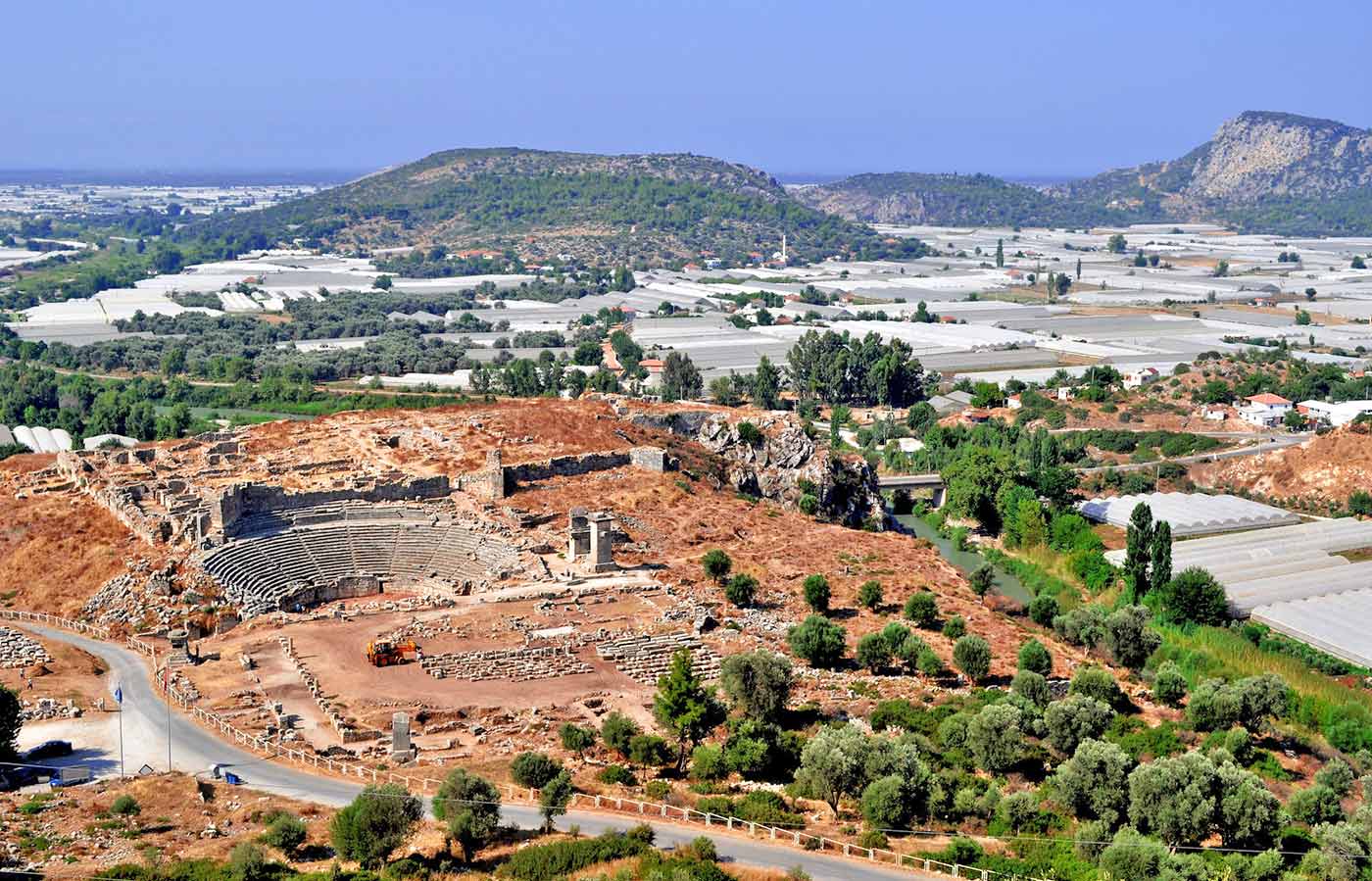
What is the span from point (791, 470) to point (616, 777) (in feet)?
129

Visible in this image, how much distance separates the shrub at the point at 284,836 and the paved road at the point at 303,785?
2.72 metres

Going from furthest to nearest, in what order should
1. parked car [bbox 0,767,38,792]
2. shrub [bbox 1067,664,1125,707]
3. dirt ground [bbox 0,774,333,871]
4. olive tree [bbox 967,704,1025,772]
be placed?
shrub [bbox 1067,664,1125,707] < olive tree [bbox 967,704,1025,772] < parked car [bbox 0,767,38,792] < dirt ground [bbox 0,774,333,871]

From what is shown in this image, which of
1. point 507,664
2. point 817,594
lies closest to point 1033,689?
point 817,594

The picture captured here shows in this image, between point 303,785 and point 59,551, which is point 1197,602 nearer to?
point 303,785

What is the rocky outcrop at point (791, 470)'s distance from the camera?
236 feet

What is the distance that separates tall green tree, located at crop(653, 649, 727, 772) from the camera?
36.8m

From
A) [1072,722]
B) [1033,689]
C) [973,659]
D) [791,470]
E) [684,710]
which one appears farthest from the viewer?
[791,470]

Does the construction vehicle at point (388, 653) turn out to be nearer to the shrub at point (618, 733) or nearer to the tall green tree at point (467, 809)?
the shrub at point (618, 733)

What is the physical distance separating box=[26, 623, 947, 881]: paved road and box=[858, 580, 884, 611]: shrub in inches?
818

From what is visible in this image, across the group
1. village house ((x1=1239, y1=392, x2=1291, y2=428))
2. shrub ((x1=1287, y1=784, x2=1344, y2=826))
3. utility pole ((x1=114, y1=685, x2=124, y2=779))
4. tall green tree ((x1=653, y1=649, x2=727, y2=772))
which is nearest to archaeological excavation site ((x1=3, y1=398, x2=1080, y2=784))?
utility pole ((x1=114, y1=685, x2=124, y2=779))

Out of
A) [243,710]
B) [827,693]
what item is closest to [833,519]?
[827,693]

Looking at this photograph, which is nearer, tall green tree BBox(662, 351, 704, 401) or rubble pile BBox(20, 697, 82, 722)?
rubble pile BBox(20, 697, 82, 722)

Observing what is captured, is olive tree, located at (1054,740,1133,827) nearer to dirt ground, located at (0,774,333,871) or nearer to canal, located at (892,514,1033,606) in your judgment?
dirt ground, located at (0,774,333,871)

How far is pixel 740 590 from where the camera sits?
163ft
